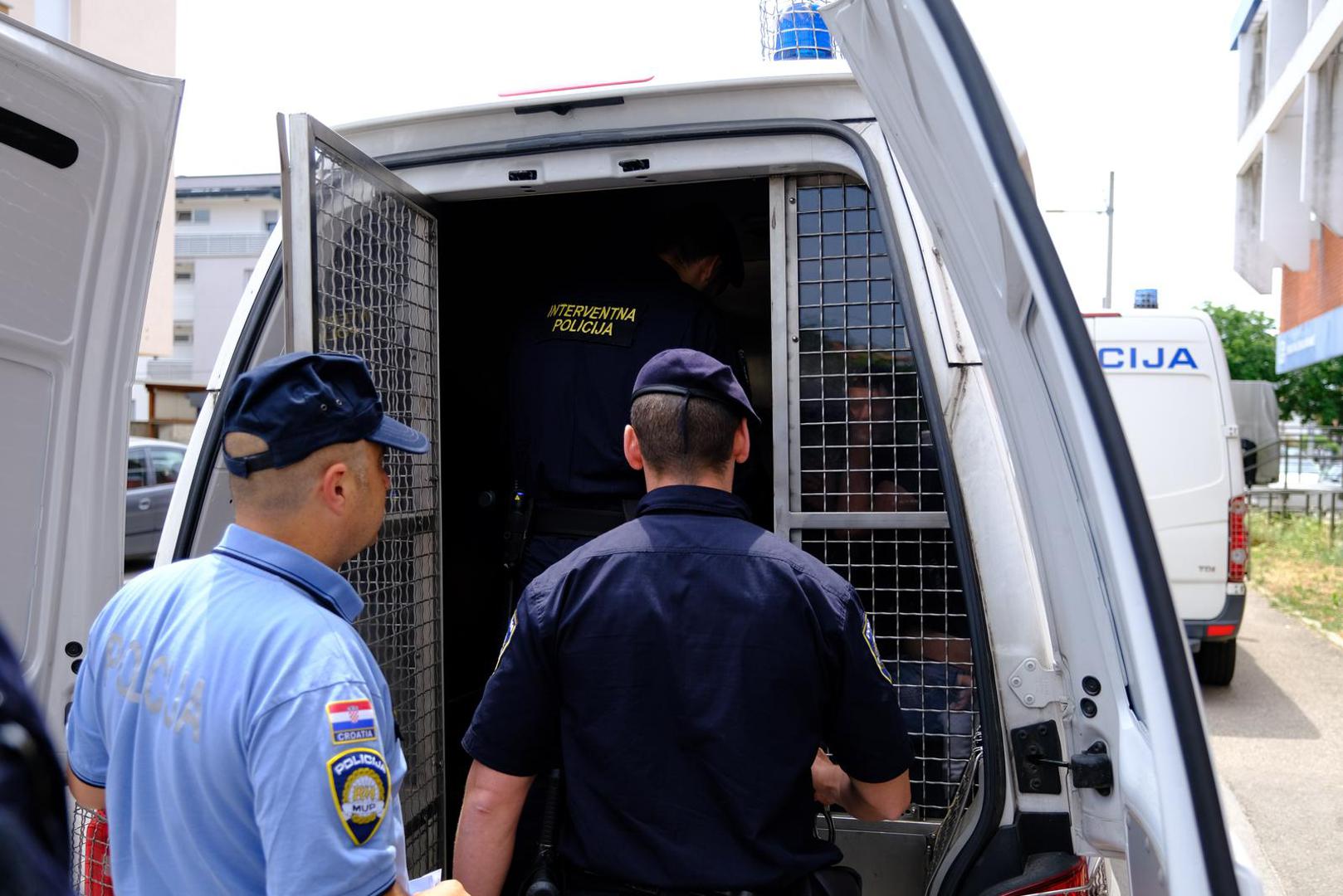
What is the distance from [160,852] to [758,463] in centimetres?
235

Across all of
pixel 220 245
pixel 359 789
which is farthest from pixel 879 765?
pixel 220 245

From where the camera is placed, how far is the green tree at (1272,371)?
29.6 metres

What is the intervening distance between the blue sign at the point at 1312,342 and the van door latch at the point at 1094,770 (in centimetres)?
1549

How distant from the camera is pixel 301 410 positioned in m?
1.57

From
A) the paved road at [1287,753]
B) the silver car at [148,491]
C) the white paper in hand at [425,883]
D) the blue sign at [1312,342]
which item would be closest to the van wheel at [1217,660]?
the paved road at [1287,753]

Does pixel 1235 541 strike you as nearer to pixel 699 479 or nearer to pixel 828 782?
pixel 828 782

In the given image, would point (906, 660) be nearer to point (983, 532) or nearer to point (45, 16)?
A: point (983, 532)

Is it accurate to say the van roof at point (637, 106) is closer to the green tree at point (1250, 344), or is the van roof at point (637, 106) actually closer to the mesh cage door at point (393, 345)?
the mesh cage door at point (393, 345)

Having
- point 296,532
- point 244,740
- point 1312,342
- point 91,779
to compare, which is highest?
point 1312,342

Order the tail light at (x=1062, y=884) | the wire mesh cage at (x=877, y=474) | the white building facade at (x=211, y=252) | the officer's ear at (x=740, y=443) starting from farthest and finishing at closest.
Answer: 1. the white building facade at (x=211, y=252)
2. the wire mesh cage at (x=877, y=474)
3. the officer's ear at (x=740, y=443)
4. the tail light at (x=1062, y=884)

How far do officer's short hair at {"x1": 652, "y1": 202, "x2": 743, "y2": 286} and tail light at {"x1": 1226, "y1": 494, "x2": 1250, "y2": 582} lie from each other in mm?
5230

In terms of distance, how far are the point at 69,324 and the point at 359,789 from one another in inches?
50.2

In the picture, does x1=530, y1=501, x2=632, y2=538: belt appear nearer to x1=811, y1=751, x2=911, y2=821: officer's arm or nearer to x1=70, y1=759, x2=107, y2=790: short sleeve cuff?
x1=811, y1=751, x2=911, y2=821: officer's arm

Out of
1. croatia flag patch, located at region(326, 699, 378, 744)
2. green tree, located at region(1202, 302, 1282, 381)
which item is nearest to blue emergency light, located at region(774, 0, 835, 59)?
croatia flag patch, located at region(326, 699, 378, 744)
